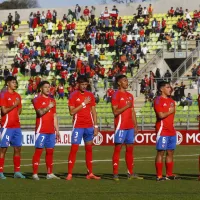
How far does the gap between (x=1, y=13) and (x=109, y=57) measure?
14685mm

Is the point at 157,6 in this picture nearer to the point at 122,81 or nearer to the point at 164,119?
the point at 122,81

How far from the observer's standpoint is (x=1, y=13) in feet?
205

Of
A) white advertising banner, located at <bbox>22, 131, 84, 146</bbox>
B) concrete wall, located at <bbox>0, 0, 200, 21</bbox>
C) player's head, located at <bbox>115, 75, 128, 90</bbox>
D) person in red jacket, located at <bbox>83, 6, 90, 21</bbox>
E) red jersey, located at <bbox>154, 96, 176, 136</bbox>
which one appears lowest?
white advertising banner, located at <bbox>22, 131, 84, 146</bbox>

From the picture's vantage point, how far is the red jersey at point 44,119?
18.1 meters

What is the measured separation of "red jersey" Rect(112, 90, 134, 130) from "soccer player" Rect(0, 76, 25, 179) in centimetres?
231

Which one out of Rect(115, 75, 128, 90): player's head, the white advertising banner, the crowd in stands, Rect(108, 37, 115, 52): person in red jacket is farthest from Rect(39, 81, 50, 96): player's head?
Rect(108, 37, 115, 52): person in red jacket

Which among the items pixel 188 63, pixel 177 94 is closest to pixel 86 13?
pixel 188 63

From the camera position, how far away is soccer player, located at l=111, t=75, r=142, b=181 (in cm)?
1773

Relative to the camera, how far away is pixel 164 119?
17.5m

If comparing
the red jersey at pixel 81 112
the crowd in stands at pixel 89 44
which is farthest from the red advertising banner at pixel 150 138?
the red jersey at pixel 81 112

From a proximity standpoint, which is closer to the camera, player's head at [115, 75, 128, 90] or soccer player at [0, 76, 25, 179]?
player's head at [115, 75, 128, 90]

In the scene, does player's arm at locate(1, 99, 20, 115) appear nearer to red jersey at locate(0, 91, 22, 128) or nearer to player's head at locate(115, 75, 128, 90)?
red jersey at locate(0, 91, 22, 128)

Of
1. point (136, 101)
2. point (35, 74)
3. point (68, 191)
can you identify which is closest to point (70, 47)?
point (35, 74)

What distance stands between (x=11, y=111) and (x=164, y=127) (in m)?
3.61
